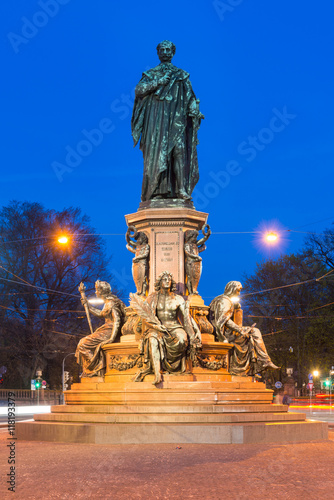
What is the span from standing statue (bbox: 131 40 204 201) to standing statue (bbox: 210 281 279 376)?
2.83m

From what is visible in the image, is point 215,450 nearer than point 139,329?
Yes

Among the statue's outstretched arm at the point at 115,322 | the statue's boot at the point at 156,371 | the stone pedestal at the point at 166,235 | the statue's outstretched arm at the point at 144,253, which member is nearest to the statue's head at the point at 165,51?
the stone pedestal at the point at 166,235

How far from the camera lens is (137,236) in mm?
17078

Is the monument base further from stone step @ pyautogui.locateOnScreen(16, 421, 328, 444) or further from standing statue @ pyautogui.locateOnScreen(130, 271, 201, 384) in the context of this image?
standing statue @ pyautogui.locateOnScreen(130, 271, 201, 384)

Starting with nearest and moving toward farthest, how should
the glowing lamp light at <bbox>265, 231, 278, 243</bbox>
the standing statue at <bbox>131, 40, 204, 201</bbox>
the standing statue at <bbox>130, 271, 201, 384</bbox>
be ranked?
the standing statue at <bbox>130, 271, 201, 384</bbox> < the standing statue at <bbox>131, 40, 204, 201</bbox> < the glowing lamp light at <bbox>265, 231, 278, 243</bbox>

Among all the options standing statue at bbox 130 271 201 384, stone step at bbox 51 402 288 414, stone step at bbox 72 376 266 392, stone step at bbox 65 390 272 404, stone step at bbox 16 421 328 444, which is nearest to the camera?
stone step at bbox 16 421 328 444

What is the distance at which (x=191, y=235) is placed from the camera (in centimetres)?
1666

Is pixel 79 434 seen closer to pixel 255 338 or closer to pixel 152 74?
pixel 255 338

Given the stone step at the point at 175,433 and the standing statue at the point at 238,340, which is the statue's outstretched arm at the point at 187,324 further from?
the stone step at the point at 175,433

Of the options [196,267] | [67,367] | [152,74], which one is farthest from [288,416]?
[67,367]

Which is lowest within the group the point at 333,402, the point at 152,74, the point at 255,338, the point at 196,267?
the point at 333,402

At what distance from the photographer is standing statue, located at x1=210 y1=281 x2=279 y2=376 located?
53.4 feet

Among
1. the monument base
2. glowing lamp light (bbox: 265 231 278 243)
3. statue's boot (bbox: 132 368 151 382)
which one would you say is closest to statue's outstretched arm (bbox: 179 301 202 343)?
the monument base

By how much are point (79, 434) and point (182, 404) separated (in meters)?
2.04
